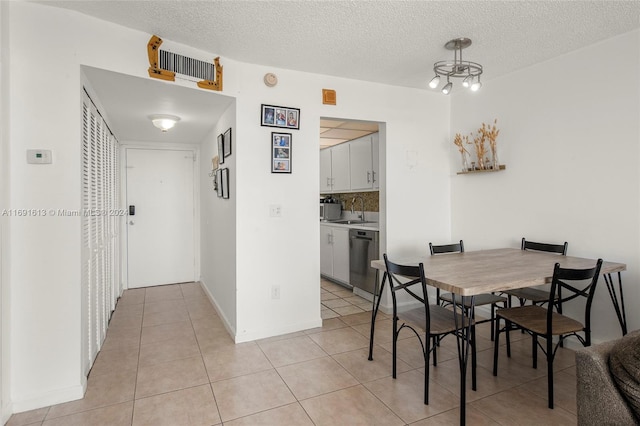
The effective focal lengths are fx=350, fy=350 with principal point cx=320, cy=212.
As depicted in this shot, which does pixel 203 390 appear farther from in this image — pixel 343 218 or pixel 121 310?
pixel 343 218

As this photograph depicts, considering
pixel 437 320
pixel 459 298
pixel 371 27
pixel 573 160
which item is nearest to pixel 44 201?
pixel 371 27

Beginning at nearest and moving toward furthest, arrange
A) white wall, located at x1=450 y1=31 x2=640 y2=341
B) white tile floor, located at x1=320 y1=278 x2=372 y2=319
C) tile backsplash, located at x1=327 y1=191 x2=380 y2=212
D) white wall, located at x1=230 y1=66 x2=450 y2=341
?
1. white wall, located at x1=450 y1=31 x2=640 y2=341
2. white wall, located at x1=230 y1=66 x2=450 y2=341
3. white tile floor, located at x1=320 y1=278 x2=372 y2=319
4. tile backsplash, located at x1=327 y1=191 x2=380 y2=212

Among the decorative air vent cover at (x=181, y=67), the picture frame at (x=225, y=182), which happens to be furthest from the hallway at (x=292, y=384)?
the decorative air vent cover at (x=181, y=67)

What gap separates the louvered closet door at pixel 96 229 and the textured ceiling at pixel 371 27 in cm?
86

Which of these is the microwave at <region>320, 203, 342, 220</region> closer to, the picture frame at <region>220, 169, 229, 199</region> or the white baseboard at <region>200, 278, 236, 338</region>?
the white baseboard at <region>200, 278, 236, 338</region>

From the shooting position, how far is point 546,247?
2934 mm

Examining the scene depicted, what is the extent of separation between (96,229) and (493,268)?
2998mm

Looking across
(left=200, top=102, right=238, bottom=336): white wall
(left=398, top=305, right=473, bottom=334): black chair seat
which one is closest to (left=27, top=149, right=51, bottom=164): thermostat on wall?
(left=200, top=102, right=238, bottom=336): white wall

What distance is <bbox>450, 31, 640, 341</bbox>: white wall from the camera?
8.26 feet

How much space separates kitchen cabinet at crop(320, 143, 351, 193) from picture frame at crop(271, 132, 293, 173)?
6.85ft

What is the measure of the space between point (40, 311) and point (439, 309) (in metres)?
2.49

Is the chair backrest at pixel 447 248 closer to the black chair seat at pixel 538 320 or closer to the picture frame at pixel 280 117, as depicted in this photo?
the black chair seat at pixel 538 320


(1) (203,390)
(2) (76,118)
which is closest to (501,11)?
(2) (76,118)

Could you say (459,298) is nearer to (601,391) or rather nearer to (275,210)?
(601,391)
